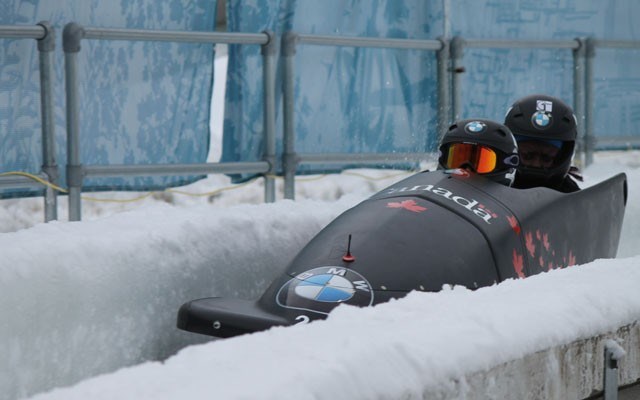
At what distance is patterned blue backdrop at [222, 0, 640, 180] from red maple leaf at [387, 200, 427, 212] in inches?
100

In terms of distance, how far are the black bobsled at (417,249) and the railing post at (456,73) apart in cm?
274

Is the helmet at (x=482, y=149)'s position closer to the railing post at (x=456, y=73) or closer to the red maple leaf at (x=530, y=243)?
the red maple leaf at (x=530, y=243)

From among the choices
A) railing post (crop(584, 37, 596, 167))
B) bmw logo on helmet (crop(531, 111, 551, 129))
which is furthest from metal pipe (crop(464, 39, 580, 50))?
bmw logo on helmet (crop(531, 111, 551, 129))

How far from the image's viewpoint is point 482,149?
3.87 m

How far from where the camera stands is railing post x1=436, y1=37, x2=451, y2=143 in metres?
6.73

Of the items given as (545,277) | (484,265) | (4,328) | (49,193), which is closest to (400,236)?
(484,265)

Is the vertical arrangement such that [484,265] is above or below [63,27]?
below

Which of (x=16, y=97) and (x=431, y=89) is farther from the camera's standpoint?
(x=431, y=89)

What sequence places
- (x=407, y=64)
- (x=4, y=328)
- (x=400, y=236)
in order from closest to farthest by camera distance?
(x=4, y=328)
(x=400, y=236)
(x=407, y=64)

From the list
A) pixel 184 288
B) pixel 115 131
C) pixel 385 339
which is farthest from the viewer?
pixel 115 131

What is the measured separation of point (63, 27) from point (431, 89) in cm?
243

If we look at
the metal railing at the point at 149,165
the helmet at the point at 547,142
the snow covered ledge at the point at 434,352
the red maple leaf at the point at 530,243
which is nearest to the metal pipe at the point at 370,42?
the metal railing at the point at 149,165

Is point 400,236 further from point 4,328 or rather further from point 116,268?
point 4,328

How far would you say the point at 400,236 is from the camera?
327cm
